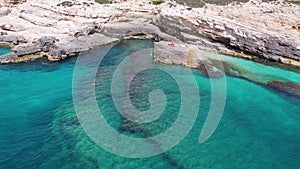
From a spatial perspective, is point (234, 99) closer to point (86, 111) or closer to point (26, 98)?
point (86, 111)

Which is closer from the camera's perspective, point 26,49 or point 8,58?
point 8,58

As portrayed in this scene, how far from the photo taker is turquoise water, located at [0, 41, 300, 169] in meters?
28.0

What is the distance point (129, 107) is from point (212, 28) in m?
25.5

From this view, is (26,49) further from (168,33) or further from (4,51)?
(168,33)

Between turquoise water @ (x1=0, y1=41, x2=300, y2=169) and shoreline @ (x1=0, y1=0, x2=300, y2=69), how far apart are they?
5.14 m

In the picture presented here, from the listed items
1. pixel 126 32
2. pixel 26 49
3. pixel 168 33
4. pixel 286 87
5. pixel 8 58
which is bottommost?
pixel 286 87

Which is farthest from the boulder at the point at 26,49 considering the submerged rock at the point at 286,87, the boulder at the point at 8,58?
the submerged rock at the point at 286,87

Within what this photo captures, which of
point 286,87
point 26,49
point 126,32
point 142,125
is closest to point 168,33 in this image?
point 126,32

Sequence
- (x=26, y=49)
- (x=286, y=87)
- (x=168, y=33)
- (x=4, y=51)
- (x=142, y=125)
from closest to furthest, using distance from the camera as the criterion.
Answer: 1. (x=142, y=125)
2. (x=286, y=87)
3. (x=26, y=49)
4. (x=4, y=51)
5. (x=168, y=33)

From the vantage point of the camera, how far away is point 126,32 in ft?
210

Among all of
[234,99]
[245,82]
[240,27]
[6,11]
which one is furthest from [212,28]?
[6,11]

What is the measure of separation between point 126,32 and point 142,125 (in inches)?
1359

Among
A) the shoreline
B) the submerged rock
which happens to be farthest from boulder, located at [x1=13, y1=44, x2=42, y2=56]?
the submerged rock

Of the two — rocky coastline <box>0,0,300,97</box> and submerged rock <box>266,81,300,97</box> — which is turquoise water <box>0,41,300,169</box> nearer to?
submerged rock <box>266,81,300,97</box>
